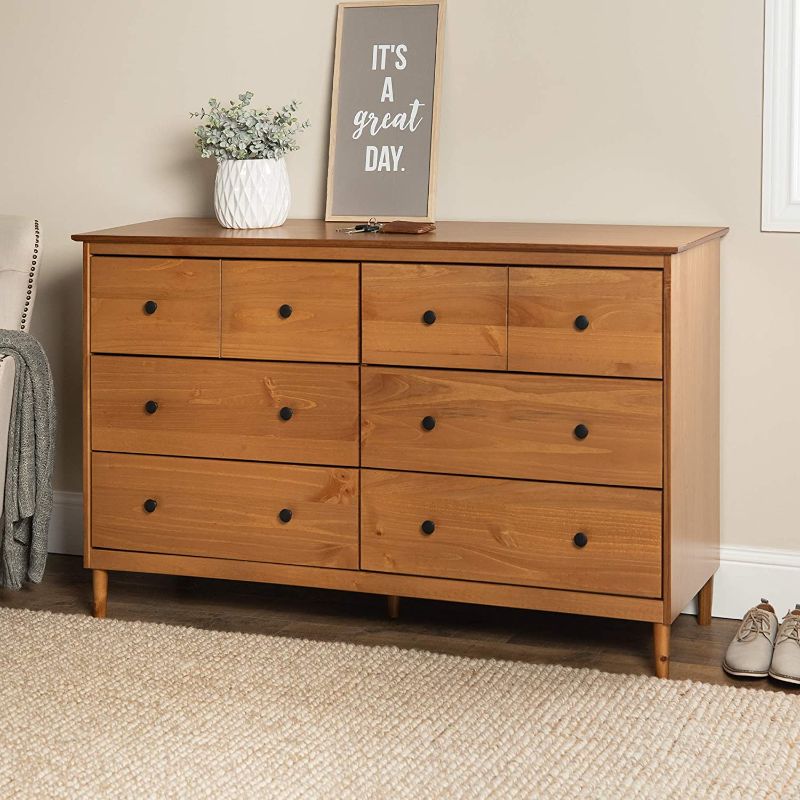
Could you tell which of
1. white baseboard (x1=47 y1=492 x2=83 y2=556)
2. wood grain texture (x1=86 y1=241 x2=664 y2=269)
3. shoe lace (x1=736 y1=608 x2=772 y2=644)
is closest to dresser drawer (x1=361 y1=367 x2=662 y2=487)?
wood grain texture (x1=86 y1=241 x2=664 y2=269)

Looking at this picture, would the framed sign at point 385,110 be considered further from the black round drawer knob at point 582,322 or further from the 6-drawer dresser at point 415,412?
the black round drawer knob at point 582,322

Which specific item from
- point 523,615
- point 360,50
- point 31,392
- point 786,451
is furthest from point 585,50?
point 31,392

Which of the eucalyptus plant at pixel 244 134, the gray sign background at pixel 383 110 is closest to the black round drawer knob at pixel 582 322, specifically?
the gray sign background at pixel 383 110

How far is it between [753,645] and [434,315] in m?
0.92

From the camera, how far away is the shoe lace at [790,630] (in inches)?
95.7

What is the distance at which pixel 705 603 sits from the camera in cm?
266

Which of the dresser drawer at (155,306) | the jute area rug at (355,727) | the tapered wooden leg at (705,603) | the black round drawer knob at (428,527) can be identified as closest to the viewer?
the jute area rug at (355,727)

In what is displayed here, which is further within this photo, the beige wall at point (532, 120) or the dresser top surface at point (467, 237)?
the beige wall at point (532, 120)

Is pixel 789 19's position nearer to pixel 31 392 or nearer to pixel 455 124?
pixel 455 124

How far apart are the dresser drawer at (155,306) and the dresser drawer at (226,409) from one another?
0.03 meters

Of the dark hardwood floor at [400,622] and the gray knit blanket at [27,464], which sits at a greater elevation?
the gray knit blanket at [27,464]

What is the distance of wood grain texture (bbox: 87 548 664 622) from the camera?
2.34 meters

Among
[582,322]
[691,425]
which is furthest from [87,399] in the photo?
[691,425]

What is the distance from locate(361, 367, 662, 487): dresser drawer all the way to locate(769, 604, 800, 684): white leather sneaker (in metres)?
0.45
